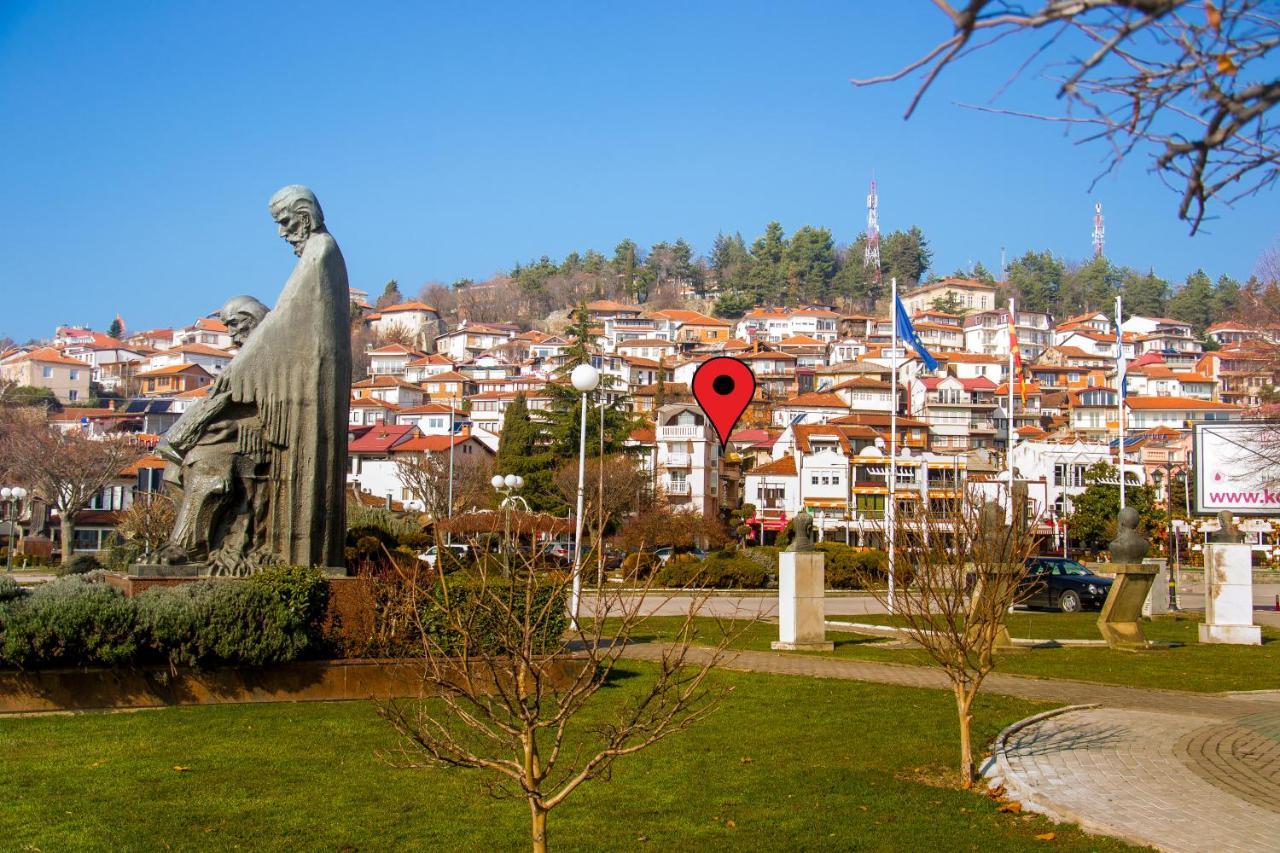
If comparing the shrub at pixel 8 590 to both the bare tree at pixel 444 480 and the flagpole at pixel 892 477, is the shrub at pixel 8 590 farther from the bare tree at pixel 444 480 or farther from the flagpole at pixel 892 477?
the bare tree at pixel 444 480

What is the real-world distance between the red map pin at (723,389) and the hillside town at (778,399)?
3.44m

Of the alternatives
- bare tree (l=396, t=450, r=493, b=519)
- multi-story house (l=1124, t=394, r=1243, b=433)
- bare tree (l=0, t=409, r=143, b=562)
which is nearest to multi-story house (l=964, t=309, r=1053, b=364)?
multi-story house (l=1124, t=394, r=1243, b=433)

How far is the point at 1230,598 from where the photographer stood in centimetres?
2030

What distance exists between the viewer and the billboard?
80.5ft

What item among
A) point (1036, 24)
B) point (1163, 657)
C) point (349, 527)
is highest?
point (1036, 24)

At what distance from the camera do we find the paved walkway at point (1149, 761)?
7.37m

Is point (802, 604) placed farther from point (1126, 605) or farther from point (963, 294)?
point (963, 294)

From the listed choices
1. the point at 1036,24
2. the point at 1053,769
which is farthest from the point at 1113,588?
the point at 1036,24

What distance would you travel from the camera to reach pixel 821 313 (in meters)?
168

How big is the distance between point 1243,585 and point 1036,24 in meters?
20.6

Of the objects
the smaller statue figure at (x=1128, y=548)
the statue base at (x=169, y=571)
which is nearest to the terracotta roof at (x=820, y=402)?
the smaller statue figure at (x=1128, y=548)

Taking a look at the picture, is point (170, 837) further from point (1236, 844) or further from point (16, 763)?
point (1236, 844)

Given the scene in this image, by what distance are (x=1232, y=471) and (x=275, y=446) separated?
68.0 feet

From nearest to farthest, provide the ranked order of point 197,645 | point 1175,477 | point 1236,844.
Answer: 1. point 1236,844
2. point 197,645
3. point 1175,477
